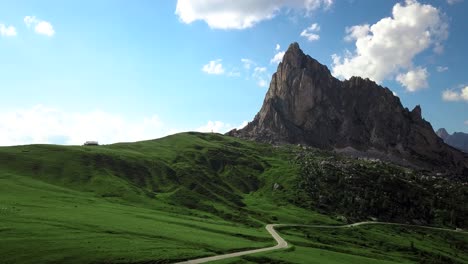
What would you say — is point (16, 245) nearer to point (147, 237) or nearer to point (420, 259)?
point (147, 237)

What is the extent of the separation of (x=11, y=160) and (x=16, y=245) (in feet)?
375

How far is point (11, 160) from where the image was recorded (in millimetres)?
168750

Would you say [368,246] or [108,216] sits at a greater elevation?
[108,216]

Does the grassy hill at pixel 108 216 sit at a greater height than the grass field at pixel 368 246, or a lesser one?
greater

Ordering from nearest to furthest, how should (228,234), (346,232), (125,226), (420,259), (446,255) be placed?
(125,226) < (228,234) < (420,259) < (446,255) < (346,232)

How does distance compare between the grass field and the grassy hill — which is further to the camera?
the grass field

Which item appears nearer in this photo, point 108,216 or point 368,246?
point 108,216

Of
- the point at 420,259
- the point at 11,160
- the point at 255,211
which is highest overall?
the point at 11,160

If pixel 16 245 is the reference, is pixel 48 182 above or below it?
above

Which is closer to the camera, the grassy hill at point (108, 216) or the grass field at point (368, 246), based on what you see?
the grassy hill at point (108, 216)

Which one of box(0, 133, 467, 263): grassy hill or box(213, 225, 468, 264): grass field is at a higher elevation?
box(0, 133, 467, 263): grassy hill

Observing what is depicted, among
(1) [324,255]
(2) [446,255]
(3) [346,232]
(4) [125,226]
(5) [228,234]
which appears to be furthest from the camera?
(3) [346,232]

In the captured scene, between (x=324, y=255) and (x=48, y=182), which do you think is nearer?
(x=324, y=255)

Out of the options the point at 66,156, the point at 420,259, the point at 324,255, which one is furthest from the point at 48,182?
the point at 420,259
